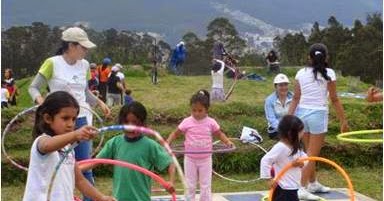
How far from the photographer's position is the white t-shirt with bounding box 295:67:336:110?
26.2ft

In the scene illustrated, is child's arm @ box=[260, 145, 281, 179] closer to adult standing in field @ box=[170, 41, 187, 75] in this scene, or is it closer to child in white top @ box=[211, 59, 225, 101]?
child in white top @ box=[211, 59, 225, 101]

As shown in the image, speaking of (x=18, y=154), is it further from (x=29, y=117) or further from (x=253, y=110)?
(x=253, y=110)

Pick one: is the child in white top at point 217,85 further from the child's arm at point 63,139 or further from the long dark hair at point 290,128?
the child's arm at point 63,139

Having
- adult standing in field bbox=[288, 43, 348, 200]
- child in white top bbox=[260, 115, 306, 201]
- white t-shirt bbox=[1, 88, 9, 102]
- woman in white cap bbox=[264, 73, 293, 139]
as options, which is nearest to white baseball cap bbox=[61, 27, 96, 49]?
child in white top bbox=[260, 115, 306, 201]

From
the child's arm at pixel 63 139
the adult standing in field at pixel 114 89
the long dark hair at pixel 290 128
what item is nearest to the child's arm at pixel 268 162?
the long dark hair at pixel 290 128

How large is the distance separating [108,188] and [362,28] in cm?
3401

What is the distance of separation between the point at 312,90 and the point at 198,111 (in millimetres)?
1288

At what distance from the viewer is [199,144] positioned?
24.6 ft

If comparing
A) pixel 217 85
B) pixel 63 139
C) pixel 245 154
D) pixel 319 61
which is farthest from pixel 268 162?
pixel 217 85

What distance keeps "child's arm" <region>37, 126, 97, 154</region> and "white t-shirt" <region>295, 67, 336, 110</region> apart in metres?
4.20

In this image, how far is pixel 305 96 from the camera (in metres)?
8.03

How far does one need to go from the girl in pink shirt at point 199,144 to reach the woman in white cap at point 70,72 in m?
0.86

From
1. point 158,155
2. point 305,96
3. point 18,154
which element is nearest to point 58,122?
point 158,155

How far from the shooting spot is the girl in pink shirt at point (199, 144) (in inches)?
293
